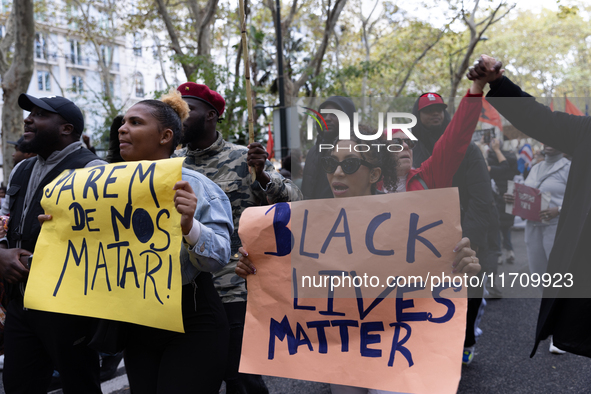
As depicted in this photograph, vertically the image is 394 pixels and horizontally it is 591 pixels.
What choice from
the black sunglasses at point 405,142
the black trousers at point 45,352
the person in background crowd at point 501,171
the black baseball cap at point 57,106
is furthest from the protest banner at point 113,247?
the person in background crowd at point 501,171

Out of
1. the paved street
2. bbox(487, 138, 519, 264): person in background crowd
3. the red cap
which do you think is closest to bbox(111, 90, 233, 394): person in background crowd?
the red cap

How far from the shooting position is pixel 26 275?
95.7 inches

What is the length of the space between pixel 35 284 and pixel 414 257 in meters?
1.62

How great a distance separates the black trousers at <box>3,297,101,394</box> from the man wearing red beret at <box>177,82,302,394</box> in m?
0.68

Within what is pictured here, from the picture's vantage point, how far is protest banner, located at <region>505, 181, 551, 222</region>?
17.2 feet

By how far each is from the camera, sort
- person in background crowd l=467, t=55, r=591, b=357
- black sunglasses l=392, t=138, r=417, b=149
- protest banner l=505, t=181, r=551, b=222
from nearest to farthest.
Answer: person in background crowd l=467, t=55, r=591, b=357 → black sunglasses l=392, t=138, r=417, b=149 → protest banner l=505, t=181, r=551, b=222

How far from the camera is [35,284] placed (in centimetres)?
224

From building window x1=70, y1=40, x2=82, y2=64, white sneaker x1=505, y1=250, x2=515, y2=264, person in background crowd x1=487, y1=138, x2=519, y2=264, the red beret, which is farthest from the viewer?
building window x1=70, y1=40, x2=82, y2=64

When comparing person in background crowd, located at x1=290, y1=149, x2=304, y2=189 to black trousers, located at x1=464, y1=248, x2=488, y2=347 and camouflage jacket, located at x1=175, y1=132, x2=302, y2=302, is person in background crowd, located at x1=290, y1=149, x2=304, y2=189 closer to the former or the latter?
black trousers, located at x1=464, y1=248, x2=488, y2=347

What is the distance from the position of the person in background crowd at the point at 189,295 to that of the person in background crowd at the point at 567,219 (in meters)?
1.24

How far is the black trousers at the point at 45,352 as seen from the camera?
2.37 meters

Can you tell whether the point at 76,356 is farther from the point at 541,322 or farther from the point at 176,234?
the point at 541,322

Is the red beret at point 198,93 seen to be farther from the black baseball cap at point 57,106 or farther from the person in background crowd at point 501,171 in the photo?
the person in background crowd at point 501,171

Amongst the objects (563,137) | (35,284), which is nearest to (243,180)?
(35,284)
